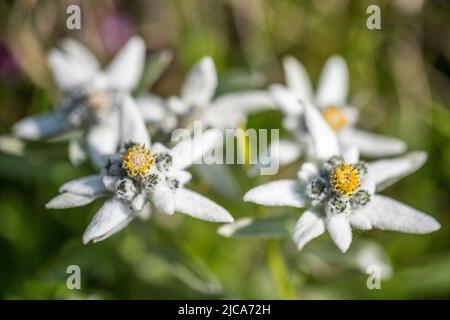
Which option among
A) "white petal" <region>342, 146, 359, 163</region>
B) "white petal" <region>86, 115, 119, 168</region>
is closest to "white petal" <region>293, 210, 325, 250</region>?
"white petal" <region>342, 146, 359, 163</region>

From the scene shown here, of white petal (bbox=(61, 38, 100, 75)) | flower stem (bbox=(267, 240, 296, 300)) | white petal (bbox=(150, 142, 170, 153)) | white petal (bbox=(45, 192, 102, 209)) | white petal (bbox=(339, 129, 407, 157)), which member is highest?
white petal (bbox=(61, 38, 100, 75))

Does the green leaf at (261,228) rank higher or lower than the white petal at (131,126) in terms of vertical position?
lower

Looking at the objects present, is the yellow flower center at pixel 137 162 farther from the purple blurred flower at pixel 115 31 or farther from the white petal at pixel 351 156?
the purple blurred flower at pixel 115 31

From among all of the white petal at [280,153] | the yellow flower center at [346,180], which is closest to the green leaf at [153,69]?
the white petal at [280,153]

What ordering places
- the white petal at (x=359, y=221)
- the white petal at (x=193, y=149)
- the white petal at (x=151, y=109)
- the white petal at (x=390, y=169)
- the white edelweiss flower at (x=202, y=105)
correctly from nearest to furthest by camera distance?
the white petal at (x=359, y=221) < the white petal at (x=193, y=149) < the white petal at (x=390, y=169) < the white edelweiss flower at (x=202, y=105) < the white petal at (x=151, y=109)

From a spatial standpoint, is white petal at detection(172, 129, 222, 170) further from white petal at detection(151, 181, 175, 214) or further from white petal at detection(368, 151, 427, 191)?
white petal at detection(368, 151, 427, 191)
